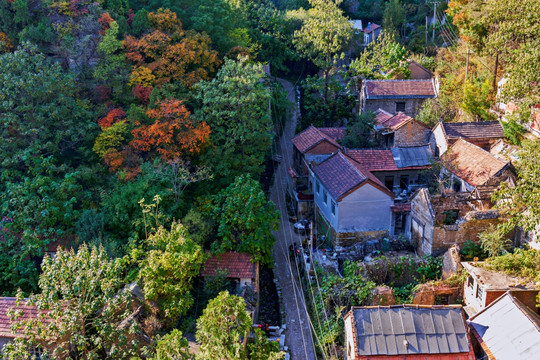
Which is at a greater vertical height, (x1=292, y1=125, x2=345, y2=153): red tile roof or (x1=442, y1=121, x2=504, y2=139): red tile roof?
(x1=442, y1=121, x2=504, y2=139): red tile roof

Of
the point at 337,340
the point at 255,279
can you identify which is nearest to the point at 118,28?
the point at 255,279

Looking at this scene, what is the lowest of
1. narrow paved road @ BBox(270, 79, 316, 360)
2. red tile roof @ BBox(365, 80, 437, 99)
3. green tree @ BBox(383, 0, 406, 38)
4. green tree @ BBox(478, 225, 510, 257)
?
narrow paved road @ BBox(270, 79, 316, 360)

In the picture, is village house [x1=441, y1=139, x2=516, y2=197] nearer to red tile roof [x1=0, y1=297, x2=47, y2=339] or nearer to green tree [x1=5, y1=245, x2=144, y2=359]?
green tree [x1=5, y1=245, x2=144, y2=359]

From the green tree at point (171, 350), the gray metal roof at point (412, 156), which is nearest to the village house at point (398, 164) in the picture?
the gray metal roof at point (412, 156)

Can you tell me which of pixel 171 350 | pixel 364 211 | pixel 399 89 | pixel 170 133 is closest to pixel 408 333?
pixel 171 350

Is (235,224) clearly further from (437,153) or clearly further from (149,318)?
(437,153)

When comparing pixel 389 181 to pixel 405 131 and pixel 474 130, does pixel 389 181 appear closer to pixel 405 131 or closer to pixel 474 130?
pixel 405 131

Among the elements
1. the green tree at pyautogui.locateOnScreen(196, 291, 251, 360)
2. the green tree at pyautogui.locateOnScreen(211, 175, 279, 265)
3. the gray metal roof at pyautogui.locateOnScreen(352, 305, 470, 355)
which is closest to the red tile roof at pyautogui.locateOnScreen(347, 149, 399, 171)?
the green tree at pyautogui.locateOnScreen(211, 175, 279, 265)
